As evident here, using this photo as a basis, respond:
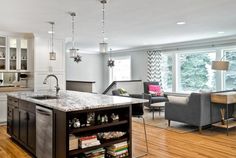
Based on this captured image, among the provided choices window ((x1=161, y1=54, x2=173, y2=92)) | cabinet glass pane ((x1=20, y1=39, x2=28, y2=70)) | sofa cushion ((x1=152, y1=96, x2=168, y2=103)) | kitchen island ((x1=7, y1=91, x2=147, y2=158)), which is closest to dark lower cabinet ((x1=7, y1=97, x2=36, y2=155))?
kitchen island ((x1=7, y1=91, x2=147, y2=158))

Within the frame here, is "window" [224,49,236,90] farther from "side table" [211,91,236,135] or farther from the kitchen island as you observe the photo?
the kitchen island

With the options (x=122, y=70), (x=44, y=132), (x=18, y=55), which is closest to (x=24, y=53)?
(x=18, y=55)

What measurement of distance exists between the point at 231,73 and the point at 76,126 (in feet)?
18.7

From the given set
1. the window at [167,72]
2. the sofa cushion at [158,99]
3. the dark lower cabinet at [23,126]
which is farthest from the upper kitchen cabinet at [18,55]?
the window at [167,72]

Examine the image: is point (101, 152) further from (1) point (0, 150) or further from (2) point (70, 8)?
(2) point (70, 8)

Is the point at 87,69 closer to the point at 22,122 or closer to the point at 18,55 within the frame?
the point at 18,55

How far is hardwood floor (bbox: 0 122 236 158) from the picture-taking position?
344 cm

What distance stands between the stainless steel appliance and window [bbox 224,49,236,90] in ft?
18.9

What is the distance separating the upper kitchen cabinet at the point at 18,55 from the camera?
5.89m

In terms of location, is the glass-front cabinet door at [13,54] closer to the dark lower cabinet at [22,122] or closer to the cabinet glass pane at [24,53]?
the cabinet glass pane at [24,53]

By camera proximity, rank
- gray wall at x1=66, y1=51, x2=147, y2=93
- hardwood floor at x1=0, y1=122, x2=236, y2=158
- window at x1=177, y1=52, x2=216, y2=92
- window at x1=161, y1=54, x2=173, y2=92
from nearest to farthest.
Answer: hardwood floor at x1=0, y1=122, x2=236, y2=158 → window at x1=177, y1=52, x2=216, y2=92 → window at x1=161, y1=54, x2=173, y2=92 → gray wall at x1=66, y1=51, x2=147, y2=93

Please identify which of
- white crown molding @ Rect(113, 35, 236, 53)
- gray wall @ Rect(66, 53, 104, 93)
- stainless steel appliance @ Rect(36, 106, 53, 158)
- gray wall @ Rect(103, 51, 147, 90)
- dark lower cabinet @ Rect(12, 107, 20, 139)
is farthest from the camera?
gray wall @ Rect(66, 53, 104, 93)

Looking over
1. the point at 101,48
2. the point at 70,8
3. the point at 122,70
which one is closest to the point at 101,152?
the point at 101,48

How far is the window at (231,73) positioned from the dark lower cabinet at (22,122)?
577 cm
